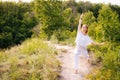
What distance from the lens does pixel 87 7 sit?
204 ft

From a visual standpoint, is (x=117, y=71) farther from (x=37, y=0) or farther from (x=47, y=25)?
(x=37, y=0)

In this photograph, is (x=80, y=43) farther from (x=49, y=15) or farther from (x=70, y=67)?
(x=49, y=15)

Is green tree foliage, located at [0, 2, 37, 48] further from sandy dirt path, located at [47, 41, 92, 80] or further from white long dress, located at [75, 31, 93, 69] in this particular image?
white long dress, located at [75, 31, 93, 69]

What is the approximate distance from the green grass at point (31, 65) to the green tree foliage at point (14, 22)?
31.2 m

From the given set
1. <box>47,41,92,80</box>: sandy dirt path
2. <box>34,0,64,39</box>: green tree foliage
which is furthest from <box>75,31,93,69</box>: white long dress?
<box>34,0,64,39</box>: green tree foliage

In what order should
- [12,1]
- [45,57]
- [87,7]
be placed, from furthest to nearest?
[87,7], [12,1], [45,57]

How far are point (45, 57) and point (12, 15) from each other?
140ft

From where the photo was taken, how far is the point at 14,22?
50.4m

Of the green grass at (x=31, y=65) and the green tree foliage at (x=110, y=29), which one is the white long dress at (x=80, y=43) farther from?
the green tree foliage at (x=110, y=29)

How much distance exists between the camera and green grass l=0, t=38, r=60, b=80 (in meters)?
8.60

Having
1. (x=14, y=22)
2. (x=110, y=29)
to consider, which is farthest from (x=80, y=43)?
(x=14, y=22)

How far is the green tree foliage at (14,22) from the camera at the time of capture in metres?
44.6

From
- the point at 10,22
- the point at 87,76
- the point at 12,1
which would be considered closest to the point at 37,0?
the point at 87,76

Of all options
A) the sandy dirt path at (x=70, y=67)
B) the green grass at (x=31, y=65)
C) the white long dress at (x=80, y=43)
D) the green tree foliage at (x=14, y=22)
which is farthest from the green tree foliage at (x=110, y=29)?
the green tree foliage at (x=14, y=22)
